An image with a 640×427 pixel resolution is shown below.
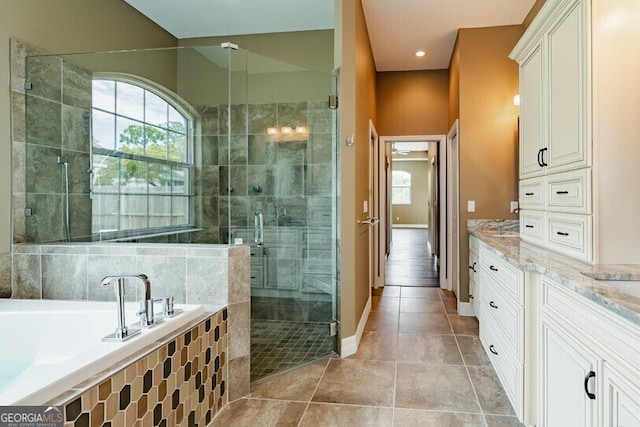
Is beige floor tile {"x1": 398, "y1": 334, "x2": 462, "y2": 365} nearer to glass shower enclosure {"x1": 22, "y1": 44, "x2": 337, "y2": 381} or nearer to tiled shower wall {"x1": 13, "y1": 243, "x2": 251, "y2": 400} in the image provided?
glass shower enclosure {"x1": 22, "y1": 44, "x2": 337, "y2": 381}

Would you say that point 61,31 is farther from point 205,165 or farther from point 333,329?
point 333,329

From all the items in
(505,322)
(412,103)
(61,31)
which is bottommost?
(505,322)

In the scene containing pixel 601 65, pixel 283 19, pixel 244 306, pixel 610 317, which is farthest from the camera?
pixel 283 19

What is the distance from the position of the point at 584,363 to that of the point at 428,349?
1809 millimetres

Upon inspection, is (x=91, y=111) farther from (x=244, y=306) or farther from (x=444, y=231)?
(x=444, y=231)

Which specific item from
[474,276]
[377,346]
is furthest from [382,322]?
[474,276]

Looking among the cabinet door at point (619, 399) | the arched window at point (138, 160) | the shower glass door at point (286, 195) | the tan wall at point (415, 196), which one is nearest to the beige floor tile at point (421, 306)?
the shower glass door at point (286, 195)

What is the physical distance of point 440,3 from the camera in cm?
349

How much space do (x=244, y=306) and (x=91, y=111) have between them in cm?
204

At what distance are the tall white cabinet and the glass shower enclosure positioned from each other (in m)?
1.38

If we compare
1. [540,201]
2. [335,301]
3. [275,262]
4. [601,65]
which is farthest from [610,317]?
[275,262]

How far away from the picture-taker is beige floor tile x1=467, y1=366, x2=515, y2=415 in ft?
7.09

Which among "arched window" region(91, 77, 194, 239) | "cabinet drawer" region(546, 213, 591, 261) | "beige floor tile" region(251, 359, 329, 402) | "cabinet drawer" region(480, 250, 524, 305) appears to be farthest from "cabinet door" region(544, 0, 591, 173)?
"arched window" region(91, 77, 194, 239)

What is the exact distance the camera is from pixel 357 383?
2490 millimetres
